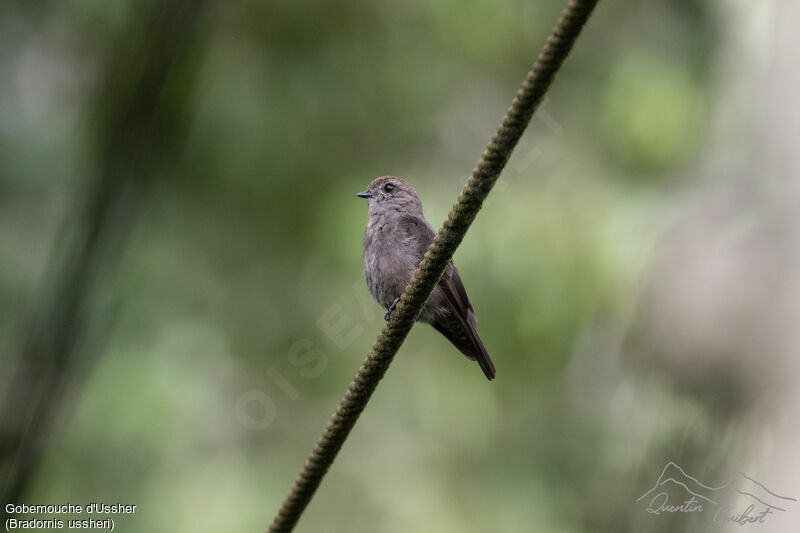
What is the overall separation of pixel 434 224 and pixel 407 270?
3.10ft

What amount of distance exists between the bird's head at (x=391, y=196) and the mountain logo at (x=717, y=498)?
202 cm

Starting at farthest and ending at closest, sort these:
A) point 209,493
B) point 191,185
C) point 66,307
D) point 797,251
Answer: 1. point 191,185
2. point 209,493
3. point 797,251
4. point 66,307

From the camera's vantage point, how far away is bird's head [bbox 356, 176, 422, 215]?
4723mm

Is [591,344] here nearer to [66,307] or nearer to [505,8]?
[505,8]

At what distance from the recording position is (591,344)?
5578mm

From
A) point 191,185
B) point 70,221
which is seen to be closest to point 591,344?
point 191,185

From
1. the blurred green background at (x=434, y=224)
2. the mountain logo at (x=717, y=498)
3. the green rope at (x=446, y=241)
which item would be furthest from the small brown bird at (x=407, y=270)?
the green rope at (x=446, y=241)

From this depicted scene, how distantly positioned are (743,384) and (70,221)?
357cm

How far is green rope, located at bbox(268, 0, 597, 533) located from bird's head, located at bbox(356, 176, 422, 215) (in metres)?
2.26

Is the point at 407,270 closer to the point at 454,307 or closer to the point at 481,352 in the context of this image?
the point at 454,307

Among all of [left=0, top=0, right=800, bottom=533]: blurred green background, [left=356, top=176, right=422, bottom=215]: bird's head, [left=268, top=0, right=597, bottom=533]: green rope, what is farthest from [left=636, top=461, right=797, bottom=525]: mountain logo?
[left=268, top=0, right=597, bottom=533]: green rope

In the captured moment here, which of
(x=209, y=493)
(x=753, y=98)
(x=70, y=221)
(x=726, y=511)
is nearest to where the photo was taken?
(x=70, y=221)

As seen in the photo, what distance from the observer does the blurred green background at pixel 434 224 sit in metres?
4.85

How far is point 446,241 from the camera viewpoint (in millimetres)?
2213
